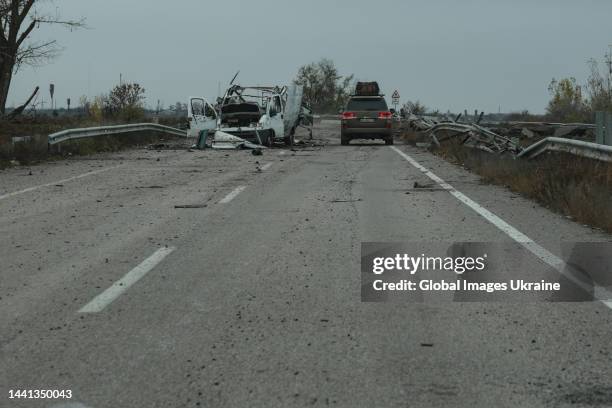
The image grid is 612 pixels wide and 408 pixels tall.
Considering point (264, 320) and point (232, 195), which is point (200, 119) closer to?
point (232, 195)

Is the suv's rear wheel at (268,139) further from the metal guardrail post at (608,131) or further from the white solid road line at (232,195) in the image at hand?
the metal guardrail post at (608,131)

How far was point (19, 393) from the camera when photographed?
4336 millimetres

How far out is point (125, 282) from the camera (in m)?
7.03

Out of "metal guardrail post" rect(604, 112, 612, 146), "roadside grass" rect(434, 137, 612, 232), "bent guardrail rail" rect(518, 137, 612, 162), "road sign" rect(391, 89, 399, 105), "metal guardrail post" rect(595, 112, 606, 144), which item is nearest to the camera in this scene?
"roadside grass" rect(434, 137, 612, 232)

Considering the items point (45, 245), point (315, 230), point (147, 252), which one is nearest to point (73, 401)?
point (147, 252)

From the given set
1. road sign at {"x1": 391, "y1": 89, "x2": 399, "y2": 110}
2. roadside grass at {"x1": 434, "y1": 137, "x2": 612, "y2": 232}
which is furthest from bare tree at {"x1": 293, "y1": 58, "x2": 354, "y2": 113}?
roadside grass at {"x1": 434, "y1": 137, "x2": 612, "y2": 232}

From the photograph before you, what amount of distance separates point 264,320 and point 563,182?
8757mm

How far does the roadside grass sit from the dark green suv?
13727mm

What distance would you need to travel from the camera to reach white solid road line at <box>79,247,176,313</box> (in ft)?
20.3

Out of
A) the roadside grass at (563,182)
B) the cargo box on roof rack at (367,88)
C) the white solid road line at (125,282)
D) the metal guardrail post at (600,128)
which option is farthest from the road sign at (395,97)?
the white solid road line at (125,282)

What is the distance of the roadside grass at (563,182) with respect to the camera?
1070cm

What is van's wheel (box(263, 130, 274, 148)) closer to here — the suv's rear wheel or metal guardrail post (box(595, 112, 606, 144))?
the suv's rear wheel

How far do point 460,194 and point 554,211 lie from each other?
2393 mm

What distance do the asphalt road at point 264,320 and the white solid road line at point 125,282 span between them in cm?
2
